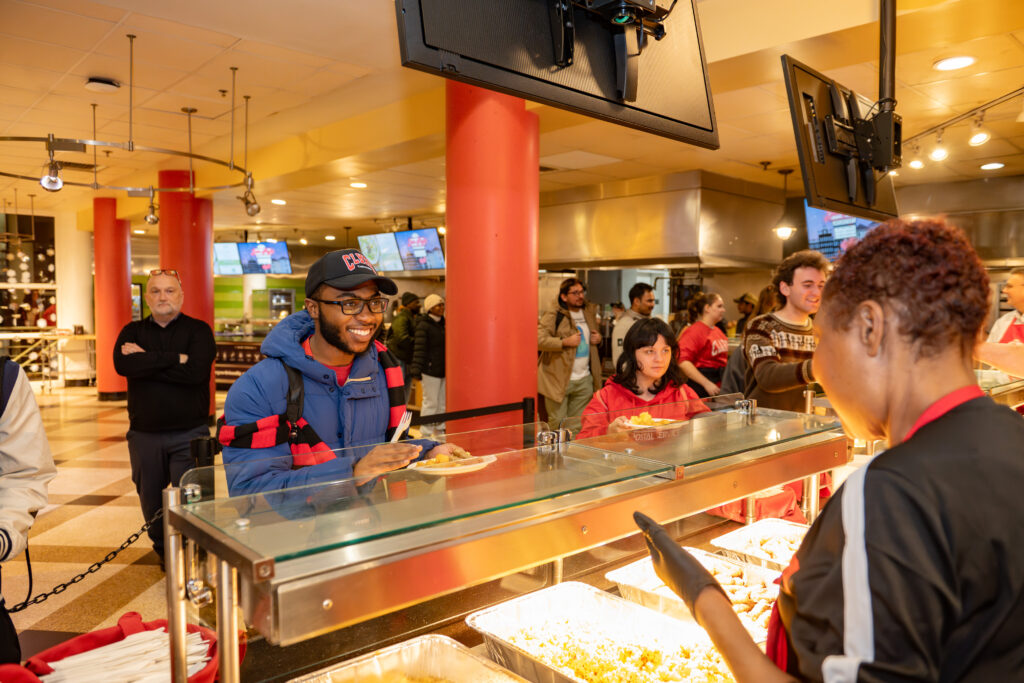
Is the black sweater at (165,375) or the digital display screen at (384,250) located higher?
the digital display screen at (384,250)

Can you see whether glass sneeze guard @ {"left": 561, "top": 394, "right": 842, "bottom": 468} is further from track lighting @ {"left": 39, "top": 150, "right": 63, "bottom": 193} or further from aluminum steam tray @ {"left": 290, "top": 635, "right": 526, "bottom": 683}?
track lighting @ {"left": 39, "top": 150, "right": 63, "bottom": 193}

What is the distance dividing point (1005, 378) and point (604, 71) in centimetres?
356

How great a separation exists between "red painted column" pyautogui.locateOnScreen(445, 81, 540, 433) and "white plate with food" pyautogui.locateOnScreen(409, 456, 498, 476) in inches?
117

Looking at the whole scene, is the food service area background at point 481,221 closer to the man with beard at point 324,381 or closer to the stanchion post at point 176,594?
the stanchion post at point 176,594

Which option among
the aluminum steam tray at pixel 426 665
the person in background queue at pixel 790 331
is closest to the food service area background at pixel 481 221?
the aluminum steam tray at pixel 426 665

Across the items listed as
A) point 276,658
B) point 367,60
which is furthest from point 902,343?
point 367,60

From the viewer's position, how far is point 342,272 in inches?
91.7

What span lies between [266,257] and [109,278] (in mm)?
3441

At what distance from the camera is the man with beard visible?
223cm

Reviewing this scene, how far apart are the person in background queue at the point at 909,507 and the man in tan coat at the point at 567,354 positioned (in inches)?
216

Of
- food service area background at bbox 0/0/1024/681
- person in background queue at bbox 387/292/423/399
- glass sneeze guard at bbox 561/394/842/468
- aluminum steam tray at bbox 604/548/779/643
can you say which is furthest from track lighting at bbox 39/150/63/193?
aluminum steam tray at bbox 604/548/779/643

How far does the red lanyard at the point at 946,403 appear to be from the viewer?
3.22 feet

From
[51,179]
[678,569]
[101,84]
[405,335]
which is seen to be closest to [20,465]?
[678,569]

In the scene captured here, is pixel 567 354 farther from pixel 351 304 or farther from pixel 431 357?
pixel 351 304
